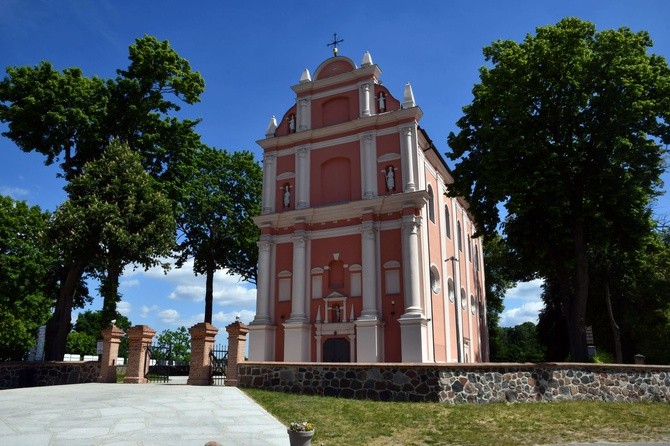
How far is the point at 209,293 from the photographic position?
118 feet

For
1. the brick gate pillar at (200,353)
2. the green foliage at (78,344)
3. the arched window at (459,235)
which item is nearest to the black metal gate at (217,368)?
the brick gate pillar at (200,353)

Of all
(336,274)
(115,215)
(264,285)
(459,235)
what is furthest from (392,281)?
(115,215)

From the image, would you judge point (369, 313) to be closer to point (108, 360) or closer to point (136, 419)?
point (108, 360)

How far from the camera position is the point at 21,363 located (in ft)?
74.6

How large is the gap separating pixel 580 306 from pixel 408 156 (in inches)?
431

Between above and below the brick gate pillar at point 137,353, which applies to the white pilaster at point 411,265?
above

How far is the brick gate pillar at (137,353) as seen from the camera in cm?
1941

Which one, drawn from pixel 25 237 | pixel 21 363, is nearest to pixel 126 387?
pixel 21 363

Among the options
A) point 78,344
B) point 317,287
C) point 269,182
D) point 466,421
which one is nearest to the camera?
point 466,421

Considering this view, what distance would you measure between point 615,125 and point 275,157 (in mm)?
17682

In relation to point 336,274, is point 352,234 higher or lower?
higher

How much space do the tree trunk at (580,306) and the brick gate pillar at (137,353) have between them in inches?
649

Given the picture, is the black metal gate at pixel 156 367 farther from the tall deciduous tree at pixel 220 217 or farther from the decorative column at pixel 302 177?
the tall deciduous tree at pixel 220 217

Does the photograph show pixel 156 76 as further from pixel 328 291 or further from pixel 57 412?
pixel 57 412
